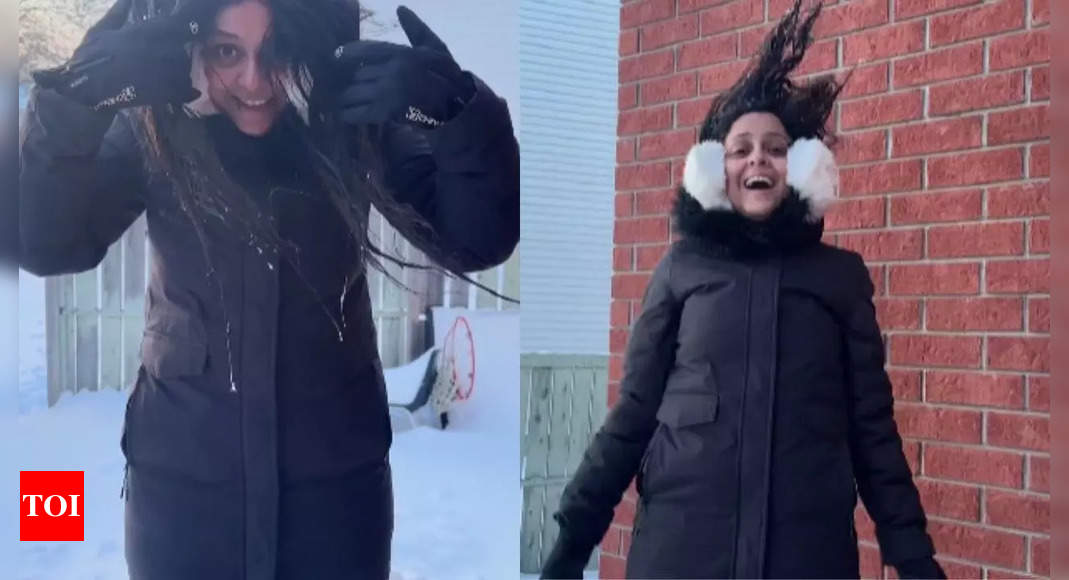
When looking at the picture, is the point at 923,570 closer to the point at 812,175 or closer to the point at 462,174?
the point at 812,175

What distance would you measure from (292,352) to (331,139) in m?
0.39

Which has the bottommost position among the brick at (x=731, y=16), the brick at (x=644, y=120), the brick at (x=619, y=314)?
the brick at (x=619, y=314)

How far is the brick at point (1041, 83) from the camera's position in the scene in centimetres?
208

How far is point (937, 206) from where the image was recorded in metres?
2.22

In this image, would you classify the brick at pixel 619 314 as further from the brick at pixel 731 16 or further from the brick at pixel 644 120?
the brick at pixel 731 16

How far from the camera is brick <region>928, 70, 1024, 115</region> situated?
2.12 metres

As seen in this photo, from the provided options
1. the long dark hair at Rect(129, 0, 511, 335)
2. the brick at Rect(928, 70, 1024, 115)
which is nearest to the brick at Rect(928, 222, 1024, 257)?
the brick at Rect(928, 70, 1024, 115)

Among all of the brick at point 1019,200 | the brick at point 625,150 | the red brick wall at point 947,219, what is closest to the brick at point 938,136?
the red brick wall at point 947,219

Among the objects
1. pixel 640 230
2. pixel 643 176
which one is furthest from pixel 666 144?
pixel 640 230

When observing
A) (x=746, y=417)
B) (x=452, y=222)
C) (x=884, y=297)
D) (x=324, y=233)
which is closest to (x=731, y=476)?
(x=746, y=417)

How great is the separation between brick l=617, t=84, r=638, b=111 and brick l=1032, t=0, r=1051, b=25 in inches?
31.7

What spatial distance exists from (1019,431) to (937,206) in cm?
44

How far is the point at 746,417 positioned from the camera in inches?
78.3

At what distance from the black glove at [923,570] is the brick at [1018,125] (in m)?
0.77
